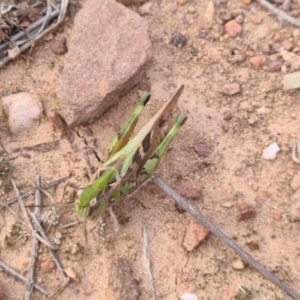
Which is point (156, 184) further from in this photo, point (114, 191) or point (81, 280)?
point (81, 280)

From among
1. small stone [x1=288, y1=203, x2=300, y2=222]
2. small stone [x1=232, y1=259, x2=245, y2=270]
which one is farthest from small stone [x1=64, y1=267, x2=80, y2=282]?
small stone [x1=288, y1=203, x2=300, y2=222]

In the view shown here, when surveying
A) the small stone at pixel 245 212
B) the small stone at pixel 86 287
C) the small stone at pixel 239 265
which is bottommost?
the small stone at pixel 239 265

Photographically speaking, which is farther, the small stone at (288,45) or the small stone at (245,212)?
the small stone at (288,45)

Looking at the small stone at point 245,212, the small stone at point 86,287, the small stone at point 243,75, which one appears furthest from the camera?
the small stone at point 243,75

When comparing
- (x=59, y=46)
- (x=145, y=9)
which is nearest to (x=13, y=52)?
(x=59, y=46)

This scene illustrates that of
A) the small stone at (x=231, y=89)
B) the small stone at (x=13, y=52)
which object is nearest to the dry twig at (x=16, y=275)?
the small stone at (x=13, y=52)

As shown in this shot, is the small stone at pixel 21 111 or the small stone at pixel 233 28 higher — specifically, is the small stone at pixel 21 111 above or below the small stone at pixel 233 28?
above

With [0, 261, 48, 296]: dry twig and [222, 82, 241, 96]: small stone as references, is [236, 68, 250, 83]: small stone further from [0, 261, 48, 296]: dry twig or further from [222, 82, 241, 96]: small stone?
[0, 261, 48, 296]: dry twig

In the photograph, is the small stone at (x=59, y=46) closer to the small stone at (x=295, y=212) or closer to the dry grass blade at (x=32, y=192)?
the dry grass blade at (x=32, y=192)
